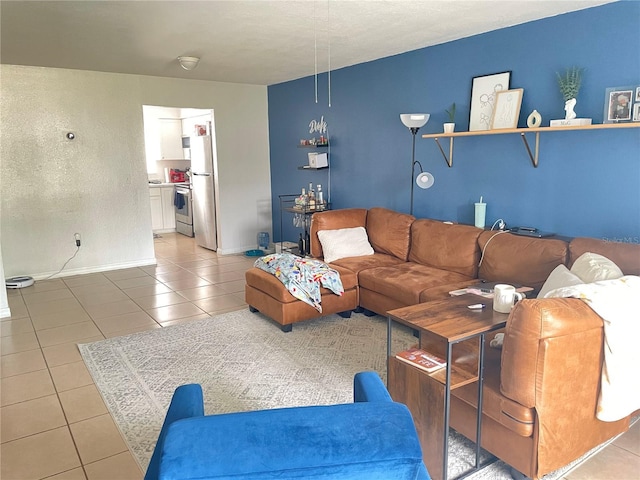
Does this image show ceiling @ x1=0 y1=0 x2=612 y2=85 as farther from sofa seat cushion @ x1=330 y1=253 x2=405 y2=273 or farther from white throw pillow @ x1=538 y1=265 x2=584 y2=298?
sofa seat cushion @ x1=330 y1=253 x2=405 y2=273

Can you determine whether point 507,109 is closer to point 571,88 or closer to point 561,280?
point 571,88

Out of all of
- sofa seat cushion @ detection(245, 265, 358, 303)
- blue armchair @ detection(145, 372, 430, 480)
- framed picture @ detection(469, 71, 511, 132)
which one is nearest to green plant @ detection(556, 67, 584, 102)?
framed picture @ detection(469, 71, 511, 132)

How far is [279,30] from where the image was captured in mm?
3721

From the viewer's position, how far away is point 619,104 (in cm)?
299

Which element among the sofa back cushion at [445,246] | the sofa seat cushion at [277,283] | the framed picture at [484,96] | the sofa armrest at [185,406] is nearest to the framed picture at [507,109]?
the framed picture at [484,96]

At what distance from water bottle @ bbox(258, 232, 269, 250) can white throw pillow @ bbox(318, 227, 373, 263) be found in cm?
251

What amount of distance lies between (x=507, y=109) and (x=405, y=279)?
5.15 feet

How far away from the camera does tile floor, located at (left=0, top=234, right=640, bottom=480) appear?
2.22m

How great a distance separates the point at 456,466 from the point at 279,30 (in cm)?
330

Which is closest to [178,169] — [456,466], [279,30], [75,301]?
[75,301]

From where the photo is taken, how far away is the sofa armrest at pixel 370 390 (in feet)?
5.07

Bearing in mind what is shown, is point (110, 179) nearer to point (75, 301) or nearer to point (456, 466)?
point (75, 301)

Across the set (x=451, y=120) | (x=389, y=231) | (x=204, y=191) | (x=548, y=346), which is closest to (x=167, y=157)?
(x=204, y=191)

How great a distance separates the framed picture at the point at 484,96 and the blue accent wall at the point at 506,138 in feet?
0.19
